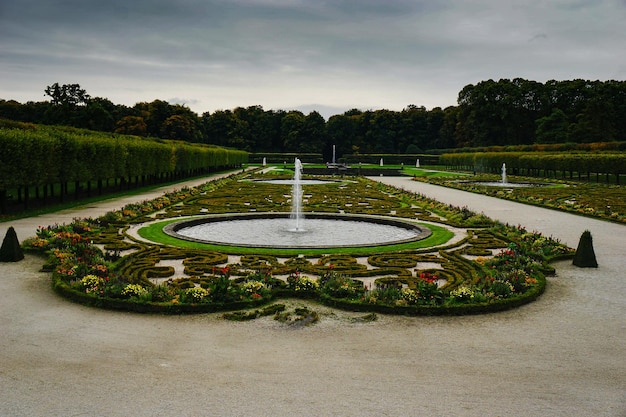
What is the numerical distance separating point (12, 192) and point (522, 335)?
978 inches

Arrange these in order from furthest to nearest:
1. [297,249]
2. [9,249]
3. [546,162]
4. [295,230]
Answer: [546,162], [295,230], [297,249], [9,249]

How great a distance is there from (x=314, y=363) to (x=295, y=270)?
4094 millimetres

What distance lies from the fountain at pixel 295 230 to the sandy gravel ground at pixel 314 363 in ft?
17.4

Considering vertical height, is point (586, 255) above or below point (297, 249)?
above

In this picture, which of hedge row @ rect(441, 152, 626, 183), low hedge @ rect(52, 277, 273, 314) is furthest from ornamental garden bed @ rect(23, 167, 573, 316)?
hedge row @ rect(441, 152, 626, 183)

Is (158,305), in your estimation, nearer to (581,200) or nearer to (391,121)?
(581,200)

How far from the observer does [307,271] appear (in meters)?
10.0

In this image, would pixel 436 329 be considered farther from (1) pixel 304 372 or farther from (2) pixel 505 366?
(1) pixel 304 372

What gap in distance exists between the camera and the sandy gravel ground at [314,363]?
4.92 meters

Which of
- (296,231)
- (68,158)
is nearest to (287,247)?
(296,231)

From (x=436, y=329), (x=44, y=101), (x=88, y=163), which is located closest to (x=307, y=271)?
(x=436, y=329)

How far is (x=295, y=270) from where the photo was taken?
9.91 m

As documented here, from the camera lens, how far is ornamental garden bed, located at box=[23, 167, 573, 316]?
26.0ft

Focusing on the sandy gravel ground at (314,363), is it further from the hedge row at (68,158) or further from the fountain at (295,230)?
the hedge row at (68,158)
